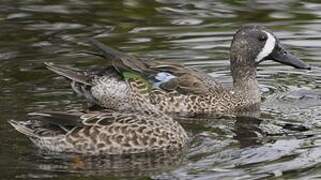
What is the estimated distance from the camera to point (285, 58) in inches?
465

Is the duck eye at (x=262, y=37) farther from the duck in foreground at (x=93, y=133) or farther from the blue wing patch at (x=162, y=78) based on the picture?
the duck in foreground at (x=93, y=133)

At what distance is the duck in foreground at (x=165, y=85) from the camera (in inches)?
452

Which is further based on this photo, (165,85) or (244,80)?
(244,80)

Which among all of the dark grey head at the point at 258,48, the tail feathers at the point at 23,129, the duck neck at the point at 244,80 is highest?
the dark grey head at the point at 258,48

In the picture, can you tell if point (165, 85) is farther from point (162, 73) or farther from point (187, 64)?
point (187, 64)

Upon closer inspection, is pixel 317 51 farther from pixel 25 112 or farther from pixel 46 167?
pixel 46 167

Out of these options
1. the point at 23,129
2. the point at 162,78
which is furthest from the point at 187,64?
the point at 23,129

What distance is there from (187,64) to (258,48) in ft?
3.78

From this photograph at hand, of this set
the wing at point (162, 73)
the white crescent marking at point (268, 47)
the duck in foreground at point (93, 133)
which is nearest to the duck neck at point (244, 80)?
the white crescent marking at point (268, 47)

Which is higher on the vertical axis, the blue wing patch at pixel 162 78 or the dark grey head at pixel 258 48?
the dark grey head at pixel 258 48

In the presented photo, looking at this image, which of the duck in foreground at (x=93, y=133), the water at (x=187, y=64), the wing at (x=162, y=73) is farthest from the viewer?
the wing at (x=162, y=73)

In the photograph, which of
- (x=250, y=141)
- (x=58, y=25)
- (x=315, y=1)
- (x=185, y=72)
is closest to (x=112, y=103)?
(x=185, y=72)

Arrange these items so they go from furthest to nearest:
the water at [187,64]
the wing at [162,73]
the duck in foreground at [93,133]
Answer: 1. the wing at [162,73]
2. the duck in foreground at [93,133]
3. the water at [187,64]

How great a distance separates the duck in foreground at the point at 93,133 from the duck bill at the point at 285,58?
248cm
